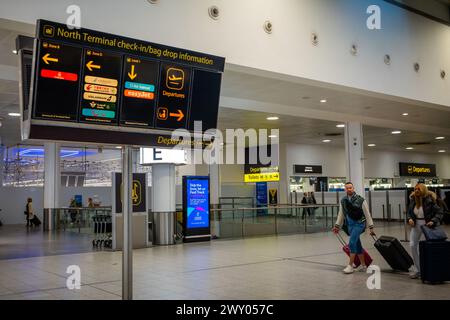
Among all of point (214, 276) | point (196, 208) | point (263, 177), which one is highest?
point (263, 177)

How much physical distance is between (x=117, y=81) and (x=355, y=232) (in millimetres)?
5449

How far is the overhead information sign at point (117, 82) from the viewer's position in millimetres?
3881

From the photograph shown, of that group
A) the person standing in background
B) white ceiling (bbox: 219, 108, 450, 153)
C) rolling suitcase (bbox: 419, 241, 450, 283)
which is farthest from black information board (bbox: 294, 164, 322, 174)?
rolling suitcase (bbox: 419, 241, 450, 283)

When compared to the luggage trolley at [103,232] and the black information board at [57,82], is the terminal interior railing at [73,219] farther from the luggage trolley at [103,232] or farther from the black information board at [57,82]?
the black information board at [57,82]

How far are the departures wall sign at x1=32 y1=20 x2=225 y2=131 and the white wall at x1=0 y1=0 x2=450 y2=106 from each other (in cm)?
331

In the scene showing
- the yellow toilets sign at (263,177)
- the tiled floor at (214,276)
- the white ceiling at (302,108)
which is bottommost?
the tiled floor at (214,276)

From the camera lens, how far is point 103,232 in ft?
53.3

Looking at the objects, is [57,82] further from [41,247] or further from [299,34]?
[41,247]

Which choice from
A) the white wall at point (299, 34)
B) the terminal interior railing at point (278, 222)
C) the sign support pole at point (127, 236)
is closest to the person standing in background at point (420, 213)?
the white wall at point (299, 34)

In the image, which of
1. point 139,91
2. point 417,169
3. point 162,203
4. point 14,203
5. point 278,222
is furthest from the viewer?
point 417,169

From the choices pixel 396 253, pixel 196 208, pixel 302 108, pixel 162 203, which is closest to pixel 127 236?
pixel 396 253

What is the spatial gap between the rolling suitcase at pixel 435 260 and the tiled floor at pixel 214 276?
0.54 feet

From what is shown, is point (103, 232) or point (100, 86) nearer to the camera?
point (100, 86)
